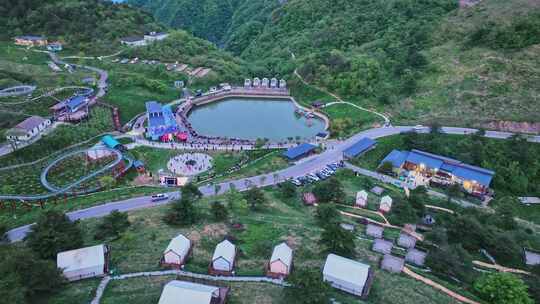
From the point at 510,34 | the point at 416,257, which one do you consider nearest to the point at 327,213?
the point at 416,257

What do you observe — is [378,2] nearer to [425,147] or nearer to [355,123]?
[355,123]

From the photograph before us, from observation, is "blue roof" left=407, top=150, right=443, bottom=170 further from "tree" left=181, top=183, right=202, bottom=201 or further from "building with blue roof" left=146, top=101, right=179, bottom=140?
"building with blue roof" left=146, top=101, right=179, bottom=140

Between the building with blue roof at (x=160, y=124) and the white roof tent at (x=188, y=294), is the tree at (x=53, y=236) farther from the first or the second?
the building with blue roof at (x=160, y=124)

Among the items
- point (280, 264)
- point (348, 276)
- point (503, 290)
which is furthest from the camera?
point (280, 264)

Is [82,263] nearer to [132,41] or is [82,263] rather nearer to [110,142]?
[110,142]

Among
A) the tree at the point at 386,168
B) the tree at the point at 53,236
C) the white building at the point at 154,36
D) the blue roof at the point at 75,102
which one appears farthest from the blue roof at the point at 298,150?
the white building at the point at 154,36

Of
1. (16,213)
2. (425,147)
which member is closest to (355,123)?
(425,147)

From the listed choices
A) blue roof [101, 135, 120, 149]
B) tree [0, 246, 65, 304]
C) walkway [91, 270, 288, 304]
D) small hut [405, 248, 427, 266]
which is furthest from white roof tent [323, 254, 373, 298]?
blue roof [101, 135, 120, 149]
